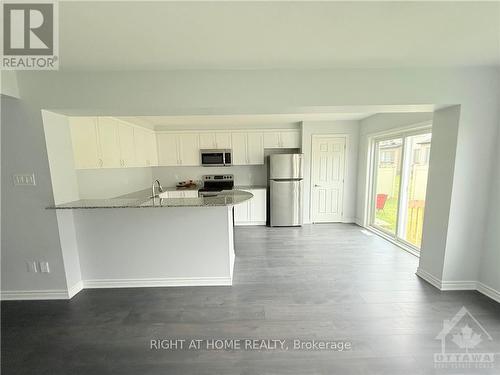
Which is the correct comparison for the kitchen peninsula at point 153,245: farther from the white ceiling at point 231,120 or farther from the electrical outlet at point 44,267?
the white ceiling at point 231,120

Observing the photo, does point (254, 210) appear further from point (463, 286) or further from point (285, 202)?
point (463, 286)

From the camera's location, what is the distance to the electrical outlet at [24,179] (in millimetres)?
2104

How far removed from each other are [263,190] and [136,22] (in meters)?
3.81

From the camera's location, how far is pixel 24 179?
2.11m

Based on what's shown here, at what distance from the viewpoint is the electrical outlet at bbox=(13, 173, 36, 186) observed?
2104 mm

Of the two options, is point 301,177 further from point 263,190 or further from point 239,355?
point 239,355

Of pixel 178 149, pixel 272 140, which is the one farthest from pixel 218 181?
Result: pixel 272 140

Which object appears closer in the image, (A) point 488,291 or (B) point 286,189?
(A) point 488,291

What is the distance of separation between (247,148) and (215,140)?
764 millimetres

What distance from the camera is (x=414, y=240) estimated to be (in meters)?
3.38

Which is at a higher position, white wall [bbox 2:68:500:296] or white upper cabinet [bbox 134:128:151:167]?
white wall [bbox 2:68:500:296]

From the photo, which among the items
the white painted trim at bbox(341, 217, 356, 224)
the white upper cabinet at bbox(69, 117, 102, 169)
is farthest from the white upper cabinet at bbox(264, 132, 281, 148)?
the white upper cabinet at bbox(69, 117, 102, 169)

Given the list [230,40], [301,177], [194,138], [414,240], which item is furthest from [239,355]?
[194,138]

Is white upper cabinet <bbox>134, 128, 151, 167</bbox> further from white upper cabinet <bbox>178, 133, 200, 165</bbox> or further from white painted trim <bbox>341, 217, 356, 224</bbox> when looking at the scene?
white painted trim <bbox>341, 217, 356, 224</bbox>
